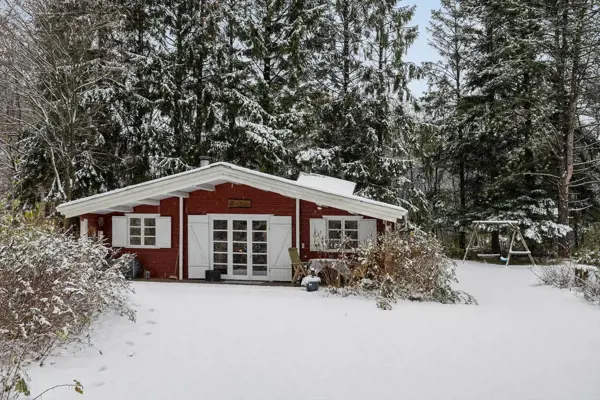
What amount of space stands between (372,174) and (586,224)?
8.45 meters

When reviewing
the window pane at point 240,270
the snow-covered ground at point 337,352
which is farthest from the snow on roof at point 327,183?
the snow-covered ground at point 337,352

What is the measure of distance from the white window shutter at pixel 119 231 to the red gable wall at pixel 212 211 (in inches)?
6.6

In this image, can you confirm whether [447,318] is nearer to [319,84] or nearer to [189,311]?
[189,311]

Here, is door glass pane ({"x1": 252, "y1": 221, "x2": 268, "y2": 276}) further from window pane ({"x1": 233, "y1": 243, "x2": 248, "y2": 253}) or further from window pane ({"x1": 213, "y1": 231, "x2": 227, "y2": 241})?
window pane ({"x1": 213, "y1": 231, "x2": 227, "y2": 241})

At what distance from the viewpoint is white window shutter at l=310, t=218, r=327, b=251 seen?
10.4 m

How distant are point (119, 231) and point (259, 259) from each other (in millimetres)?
3880

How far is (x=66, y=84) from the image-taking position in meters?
13.1

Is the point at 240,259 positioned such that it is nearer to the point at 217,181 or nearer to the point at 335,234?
the point at 217,181

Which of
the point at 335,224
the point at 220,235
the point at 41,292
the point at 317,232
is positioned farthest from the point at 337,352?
the point at 220,235

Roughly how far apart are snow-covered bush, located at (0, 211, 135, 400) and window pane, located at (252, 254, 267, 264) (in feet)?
16.9

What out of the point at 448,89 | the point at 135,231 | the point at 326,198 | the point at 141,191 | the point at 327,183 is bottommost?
the point at 135,231

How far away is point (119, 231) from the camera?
11.1m

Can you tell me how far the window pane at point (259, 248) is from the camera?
1075 cm

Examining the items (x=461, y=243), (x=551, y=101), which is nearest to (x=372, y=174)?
(x=461, y=243)
